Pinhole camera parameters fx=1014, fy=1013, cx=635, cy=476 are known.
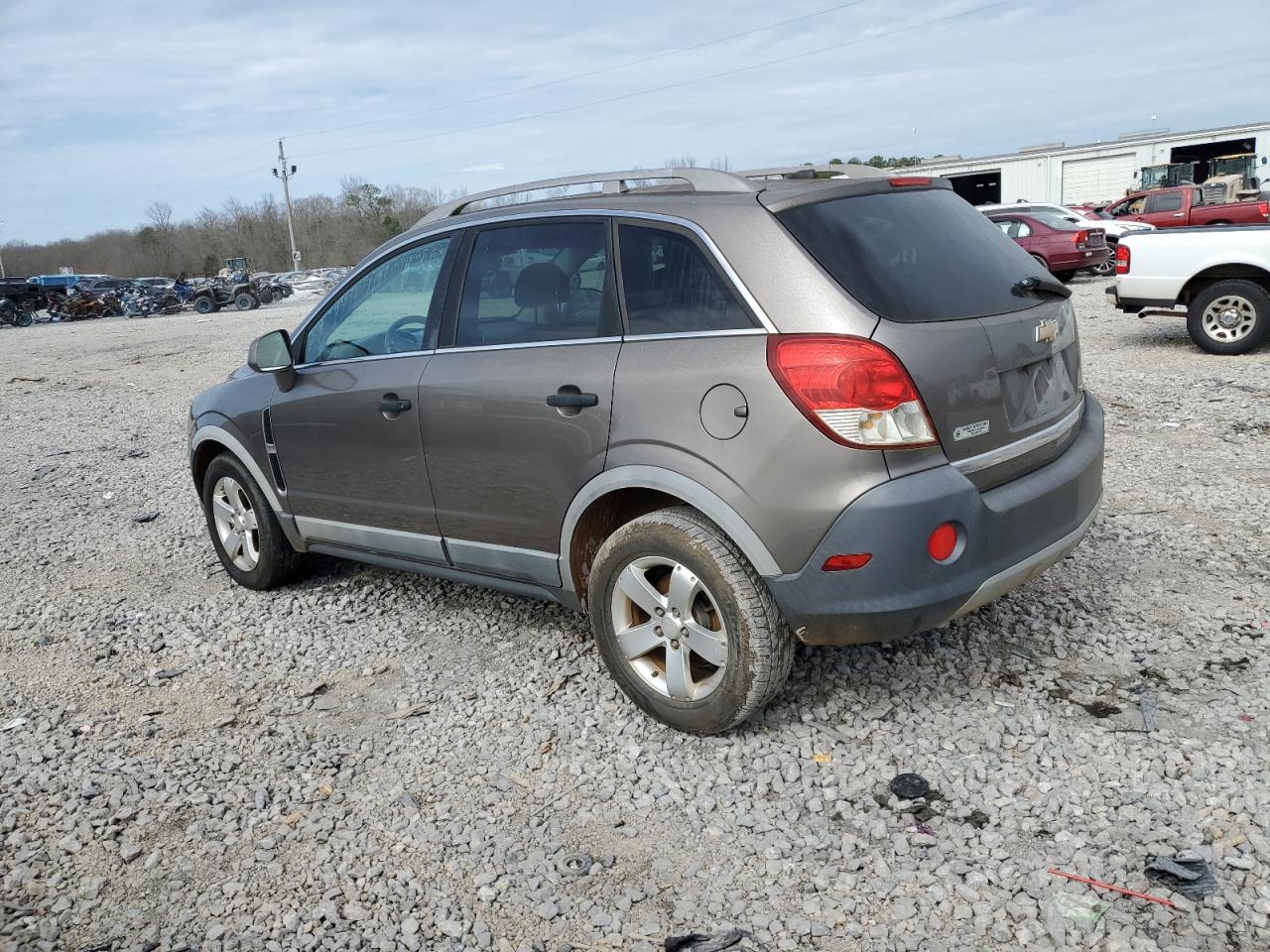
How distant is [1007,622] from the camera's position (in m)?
4.23

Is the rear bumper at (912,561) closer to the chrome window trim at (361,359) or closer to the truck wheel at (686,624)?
the truck wheel at (686,624)

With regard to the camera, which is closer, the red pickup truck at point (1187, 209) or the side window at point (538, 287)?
the side window at point (538, 287)

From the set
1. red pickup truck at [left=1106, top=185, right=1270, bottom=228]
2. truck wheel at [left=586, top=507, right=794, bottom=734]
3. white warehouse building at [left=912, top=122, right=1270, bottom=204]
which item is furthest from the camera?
white warehouse building at [left=912, top=122, right=1270, bottom=204]

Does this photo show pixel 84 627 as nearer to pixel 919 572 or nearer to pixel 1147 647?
pixel 919 572

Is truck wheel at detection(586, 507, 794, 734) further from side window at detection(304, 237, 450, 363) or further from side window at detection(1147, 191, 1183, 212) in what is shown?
side window at detection(1147, 191, 1183, 212)

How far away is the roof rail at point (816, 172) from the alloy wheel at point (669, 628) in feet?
4.96

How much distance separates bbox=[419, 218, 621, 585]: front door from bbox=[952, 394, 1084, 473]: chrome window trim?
1192 millimetres

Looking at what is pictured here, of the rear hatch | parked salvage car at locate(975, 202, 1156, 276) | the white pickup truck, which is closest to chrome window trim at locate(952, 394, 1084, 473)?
the rear hatch

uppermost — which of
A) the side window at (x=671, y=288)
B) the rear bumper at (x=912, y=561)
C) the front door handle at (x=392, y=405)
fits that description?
the side window at (x=671, y=288)

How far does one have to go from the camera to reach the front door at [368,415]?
425 cm

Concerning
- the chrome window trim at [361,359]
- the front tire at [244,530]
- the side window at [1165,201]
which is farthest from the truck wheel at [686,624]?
the side window at [1165,201]

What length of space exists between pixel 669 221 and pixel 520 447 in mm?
985

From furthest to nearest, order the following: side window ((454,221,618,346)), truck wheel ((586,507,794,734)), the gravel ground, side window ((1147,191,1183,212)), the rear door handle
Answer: side window ((1147,191,1183,212)) → side window ((454,221,618,346)) → the rear door handle → truck wheel ((586,507,794,734)) → the gravel ground

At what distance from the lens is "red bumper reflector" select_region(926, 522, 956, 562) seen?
3027 mm
